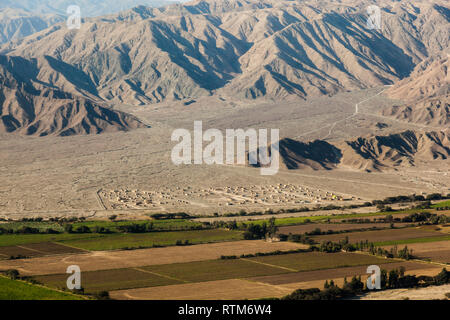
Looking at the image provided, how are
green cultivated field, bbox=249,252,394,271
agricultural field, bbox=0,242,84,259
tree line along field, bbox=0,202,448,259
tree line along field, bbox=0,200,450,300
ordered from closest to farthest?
tree line along field, bbox=0,200,450,300 < green cultivated field, bbox=249,252,394,271 < agricultural field, bbox=0,242,84,259 < tree line along field, bbox=0,202,448,259

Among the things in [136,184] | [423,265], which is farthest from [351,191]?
[423,265]

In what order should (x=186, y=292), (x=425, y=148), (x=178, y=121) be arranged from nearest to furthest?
(x=186, y=292) → (x=425, y=148) → (x=178, y=121)

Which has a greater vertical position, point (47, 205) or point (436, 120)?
point (436, 120)

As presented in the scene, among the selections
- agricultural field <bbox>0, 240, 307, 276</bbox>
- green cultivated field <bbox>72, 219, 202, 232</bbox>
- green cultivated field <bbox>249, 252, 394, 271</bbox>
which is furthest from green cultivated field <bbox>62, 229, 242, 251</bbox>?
green cultivated field <bbox>249, 252, 394, 271</bbox>

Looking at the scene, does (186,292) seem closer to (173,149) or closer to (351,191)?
(351,191)

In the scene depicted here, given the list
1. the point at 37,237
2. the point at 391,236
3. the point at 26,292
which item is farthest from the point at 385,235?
the point at 26,292

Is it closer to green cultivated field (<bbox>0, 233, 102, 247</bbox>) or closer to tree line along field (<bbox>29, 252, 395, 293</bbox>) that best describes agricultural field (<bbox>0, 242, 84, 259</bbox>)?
green cultivated field (<bbox>0, 233, 102, 247</bbox>)

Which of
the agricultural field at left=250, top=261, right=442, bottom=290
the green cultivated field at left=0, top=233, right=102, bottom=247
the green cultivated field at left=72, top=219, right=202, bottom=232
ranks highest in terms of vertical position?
the green cultivated field at left=72, top=219, right=202, bottom=232
